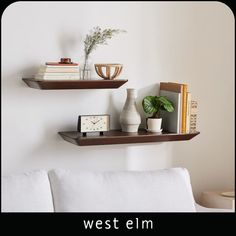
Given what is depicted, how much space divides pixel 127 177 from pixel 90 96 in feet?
1.91

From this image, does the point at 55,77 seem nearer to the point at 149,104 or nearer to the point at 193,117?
the point at 149,104

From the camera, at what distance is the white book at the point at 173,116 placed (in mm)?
3049

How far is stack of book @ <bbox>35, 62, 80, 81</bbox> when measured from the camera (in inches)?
110

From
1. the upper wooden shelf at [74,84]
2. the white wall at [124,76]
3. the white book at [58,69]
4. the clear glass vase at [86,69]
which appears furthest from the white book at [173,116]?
the white book at [58,69]

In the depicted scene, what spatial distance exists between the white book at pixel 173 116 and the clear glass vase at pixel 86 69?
454mm

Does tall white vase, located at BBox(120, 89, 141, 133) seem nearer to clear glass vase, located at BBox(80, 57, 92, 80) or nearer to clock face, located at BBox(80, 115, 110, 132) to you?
clock face, located at BBox(80, 115, 110, 132)

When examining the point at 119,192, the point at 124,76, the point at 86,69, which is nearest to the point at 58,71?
the point at 86,69

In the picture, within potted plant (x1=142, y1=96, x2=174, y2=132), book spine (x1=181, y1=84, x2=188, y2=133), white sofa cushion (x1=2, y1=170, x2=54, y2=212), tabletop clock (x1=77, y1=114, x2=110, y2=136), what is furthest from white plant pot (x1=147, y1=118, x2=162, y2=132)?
white sofa cushion (x1=2, y1=170, x2=54, y2=212)

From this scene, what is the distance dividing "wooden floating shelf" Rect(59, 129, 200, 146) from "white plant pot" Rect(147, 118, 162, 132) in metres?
0.04

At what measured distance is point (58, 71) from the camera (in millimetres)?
2812

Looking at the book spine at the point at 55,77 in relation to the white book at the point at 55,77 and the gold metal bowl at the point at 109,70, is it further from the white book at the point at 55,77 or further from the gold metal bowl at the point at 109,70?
the gold metal bowl at the point at 109,70

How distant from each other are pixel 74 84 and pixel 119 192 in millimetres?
601
